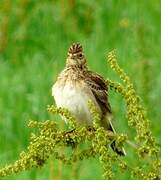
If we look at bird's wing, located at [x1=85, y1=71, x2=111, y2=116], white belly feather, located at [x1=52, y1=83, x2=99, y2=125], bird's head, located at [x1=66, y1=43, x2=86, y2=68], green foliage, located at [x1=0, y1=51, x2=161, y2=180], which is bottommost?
green foliage, located at [x1=0, y1=51, x2=161, y2=180]

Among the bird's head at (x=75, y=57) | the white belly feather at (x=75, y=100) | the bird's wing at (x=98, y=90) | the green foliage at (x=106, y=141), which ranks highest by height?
the bird's head at (x=75, y=57)

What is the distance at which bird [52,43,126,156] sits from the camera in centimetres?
755

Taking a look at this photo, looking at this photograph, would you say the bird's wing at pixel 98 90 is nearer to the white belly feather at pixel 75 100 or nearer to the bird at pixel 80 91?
the bird at pixel 80 91

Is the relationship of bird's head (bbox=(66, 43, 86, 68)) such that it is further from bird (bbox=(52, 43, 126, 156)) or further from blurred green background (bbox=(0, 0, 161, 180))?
blurred green background (bbox=(0, 0, 161, 180))

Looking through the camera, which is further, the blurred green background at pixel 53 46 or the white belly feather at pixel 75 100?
the blurred green background at pixel 53 46

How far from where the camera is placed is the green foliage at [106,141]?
5.38 m

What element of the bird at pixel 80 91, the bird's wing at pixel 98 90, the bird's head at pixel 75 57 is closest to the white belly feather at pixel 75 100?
the bird at pixel 80 91

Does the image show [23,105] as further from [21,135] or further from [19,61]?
[19,61]

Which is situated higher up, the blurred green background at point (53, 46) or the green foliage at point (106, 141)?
the blurred green background at point (53, 46)

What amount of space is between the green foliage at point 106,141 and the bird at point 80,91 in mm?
1721

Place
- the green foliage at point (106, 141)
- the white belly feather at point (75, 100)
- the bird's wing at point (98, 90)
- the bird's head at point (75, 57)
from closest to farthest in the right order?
the green foliage at point (106, 141) → the white belly feather at point (75, 100) → the bird's wing at point (98, 90) → the bird's head at point (75, 57)

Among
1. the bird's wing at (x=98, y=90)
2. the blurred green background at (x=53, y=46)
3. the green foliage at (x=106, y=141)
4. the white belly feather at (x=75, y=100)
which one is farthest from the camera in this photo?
the blurred green background at (x=53, y=46)

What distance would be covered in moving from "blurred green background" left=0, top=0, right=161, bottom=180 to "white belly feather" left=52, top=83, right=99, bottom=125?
2.33 meters

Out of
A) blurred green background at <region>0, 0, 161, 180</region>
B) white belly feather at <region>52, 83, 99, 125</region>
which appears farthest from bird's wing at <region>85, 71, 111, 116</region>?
blurred green background at <region>0, 0, 161, 180</region>
